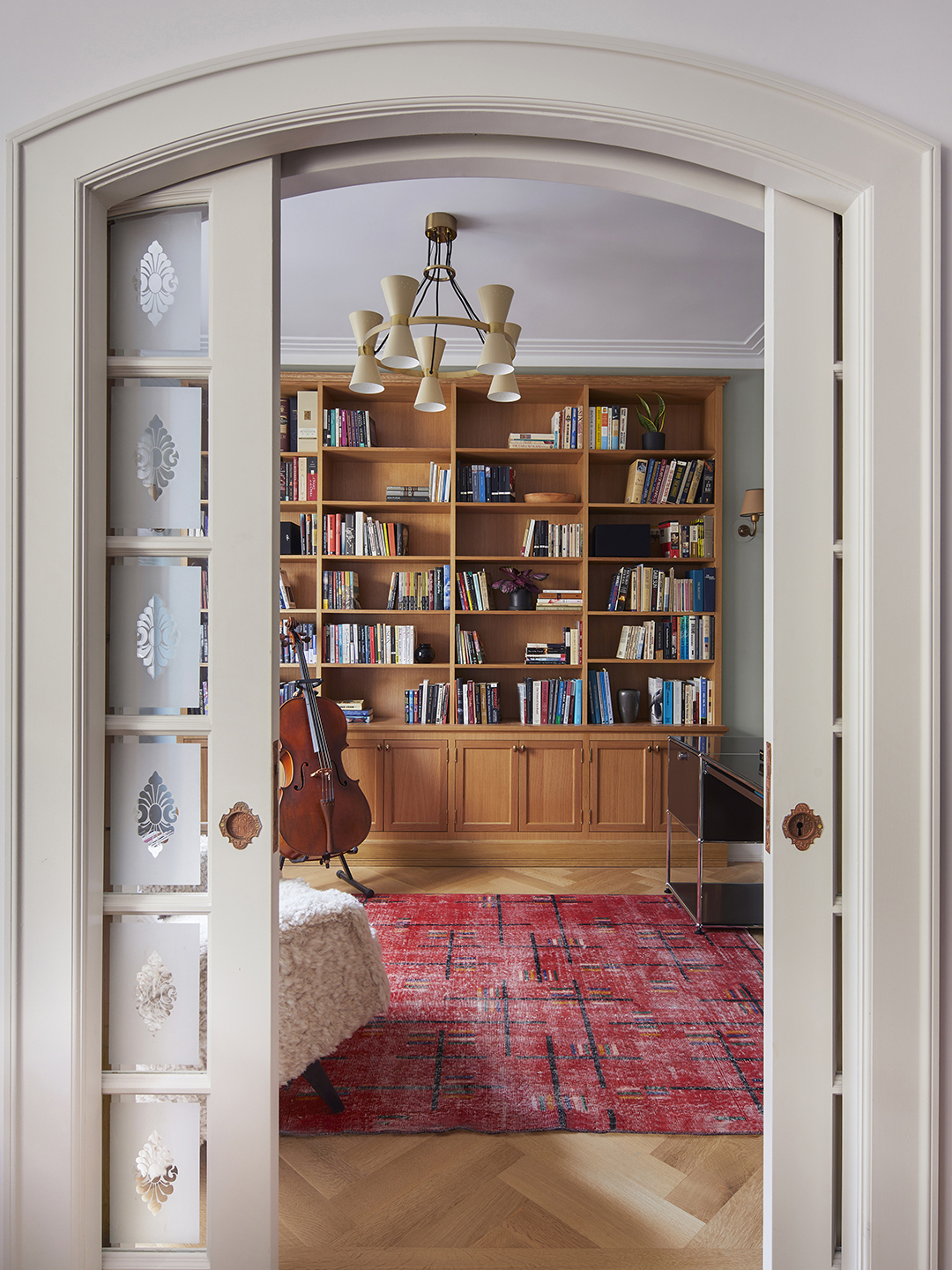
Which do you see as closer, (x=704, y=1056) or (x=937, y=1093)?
(x=937, y=1093)

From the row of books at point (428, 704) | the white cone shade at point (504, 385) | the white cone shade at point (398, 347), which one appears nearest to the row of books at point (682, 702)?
the row of books at point (428, 704)

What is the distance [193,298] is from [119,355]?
0.54 feet

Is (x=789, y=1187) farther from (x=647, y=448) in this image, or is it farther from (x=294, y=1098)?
(x=647, y=448)

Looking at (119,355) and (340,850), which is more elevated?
(119,355)

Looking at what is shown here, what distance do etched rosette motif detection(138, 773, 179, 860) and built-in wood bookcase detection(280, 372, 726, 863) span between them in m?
2.83

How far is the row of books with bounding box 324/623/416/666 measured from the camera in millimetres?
4270

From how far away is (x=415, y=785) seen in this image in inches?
161

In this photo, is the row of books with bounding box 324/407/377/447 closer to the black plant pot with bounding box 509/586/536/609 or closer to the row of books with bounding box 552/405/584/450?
the row of books with bounding box 552/405/584/450

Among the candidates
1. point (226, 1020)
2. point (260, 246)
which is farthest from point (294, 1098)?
point (260, 246)

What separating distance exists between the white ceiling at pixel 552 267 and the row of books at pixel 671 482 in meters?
0.63

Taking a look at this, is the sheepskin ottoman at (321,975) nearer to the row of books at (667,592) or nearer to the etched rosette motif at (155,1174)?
the etched rosette motif at (155,1174)

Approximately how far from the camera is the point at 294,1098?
2098 millimetres

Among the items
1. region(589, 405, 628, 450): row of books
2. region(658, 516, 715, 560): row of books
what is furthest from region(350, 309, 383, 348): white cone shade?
region(658, 516, 715, 560): row of books

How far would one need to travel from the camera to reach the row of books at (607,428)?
4.27 meters
